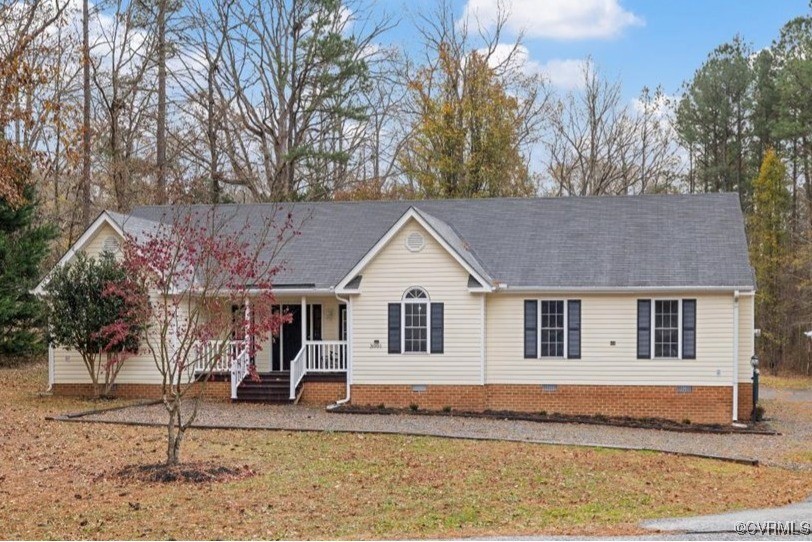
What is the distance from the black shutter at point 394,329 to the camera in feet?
76.9

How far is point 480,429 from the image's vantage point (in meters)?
20.0

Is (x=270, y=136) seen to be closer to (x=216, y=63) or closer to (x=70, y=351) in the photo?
(x=216, y=63)

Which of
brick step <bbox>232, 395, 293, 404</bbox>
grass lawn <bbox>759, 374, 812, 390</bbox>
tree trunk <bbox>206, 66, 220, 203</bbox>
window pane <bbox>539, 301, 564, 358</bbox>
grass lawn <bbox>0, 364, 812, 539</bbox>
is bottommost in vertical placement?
grass lawn <bbox>759, 374, 812, 390</bbox>

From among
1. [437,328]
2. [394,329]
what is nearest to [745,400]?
[437,328]

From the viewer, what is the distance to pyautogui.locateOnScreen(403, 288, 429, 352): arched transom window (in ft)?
76.4

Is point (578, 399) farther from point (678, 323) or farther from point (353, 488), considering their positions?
point (353, 488)

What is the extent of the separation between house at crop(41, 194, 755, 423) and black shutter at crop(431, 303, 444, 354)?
0.04 m

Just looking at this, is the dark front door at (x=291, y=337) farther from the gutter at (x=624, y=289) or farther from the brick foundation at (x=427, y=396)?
the gutter at (x=624, y=289)

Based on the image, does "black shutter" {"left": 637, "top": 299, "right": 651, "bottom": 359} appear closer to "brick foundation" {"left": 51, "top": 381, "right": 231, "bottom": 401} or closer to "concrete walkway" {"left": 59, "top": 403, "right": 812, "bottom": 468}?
"concrete walkway" {"left": 59, "top": 403, "right": 812, "bottom": 468}

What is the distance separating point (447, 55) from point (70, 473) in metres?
34.8

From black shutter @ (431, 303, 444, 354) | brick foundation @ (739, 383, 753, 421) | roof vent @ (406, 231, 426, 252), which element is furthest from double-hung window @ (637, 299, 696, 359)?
roof vent @ (406, 231, 426, 252)

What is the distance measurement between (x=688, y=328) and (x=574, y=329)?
273cm

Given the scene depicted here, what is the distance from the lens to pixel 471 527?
10742mm

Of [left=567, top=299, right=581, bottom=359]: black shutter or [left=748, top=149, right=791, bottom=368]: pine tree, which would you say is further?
[left=748, top=149, right=791, bottom=368]: pine tree
